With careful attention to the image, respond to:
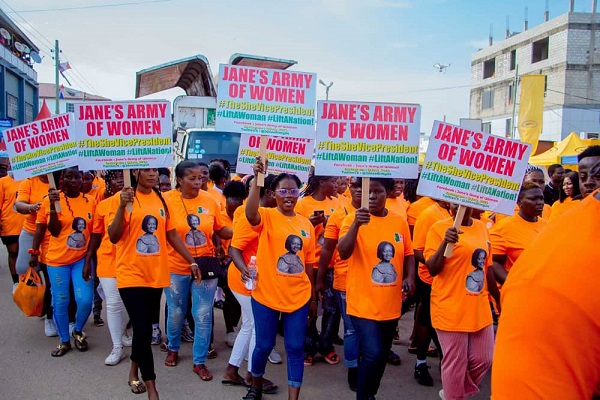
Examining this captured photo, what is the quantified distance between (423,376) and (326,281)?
4.29ft

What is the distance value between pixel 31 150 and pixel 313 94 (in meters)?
2.70

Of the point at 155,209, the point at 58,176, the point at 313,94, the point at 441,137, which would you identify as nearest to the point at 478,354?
the point at 441,137

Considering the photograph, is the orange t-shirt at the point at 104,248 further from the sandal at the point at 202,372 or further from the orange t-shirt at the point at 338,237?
the orange t-shirt at the point at 338,237

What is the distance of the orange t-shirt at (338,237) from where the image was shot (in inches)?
179

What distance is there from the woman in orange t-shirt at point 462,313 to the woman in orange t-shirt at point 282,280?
1006 mm

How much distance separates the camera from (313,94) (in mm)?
4672

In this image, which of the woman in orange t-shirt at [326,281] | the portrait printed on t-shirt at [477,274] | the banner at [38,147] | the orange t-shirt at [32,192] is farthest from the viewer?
the orange t-shirt at [32,192]

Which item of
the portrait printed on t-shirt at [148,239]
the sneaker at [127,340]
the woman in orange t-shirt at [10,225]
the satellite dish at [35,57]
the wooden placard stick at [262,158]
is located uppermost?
the satellite dish at [35,57]

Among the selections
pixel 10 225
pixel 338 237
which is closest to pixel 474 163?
pixel 338 237

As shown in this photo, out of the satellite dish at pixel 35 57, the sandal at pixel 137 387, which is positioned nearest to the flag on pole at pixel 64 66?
the satellite dish at pixel 35 57

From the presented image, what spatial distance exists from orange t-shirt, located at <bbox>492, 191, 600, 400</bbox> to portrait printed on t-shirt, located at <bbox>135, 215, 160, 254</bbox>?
3.60m

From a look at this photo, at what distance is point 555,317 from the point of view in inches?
43.8

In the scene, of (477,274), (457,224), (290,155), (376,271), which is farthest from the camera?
(290,155)

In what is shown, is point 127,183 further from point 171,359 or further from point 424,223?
point 424,223
